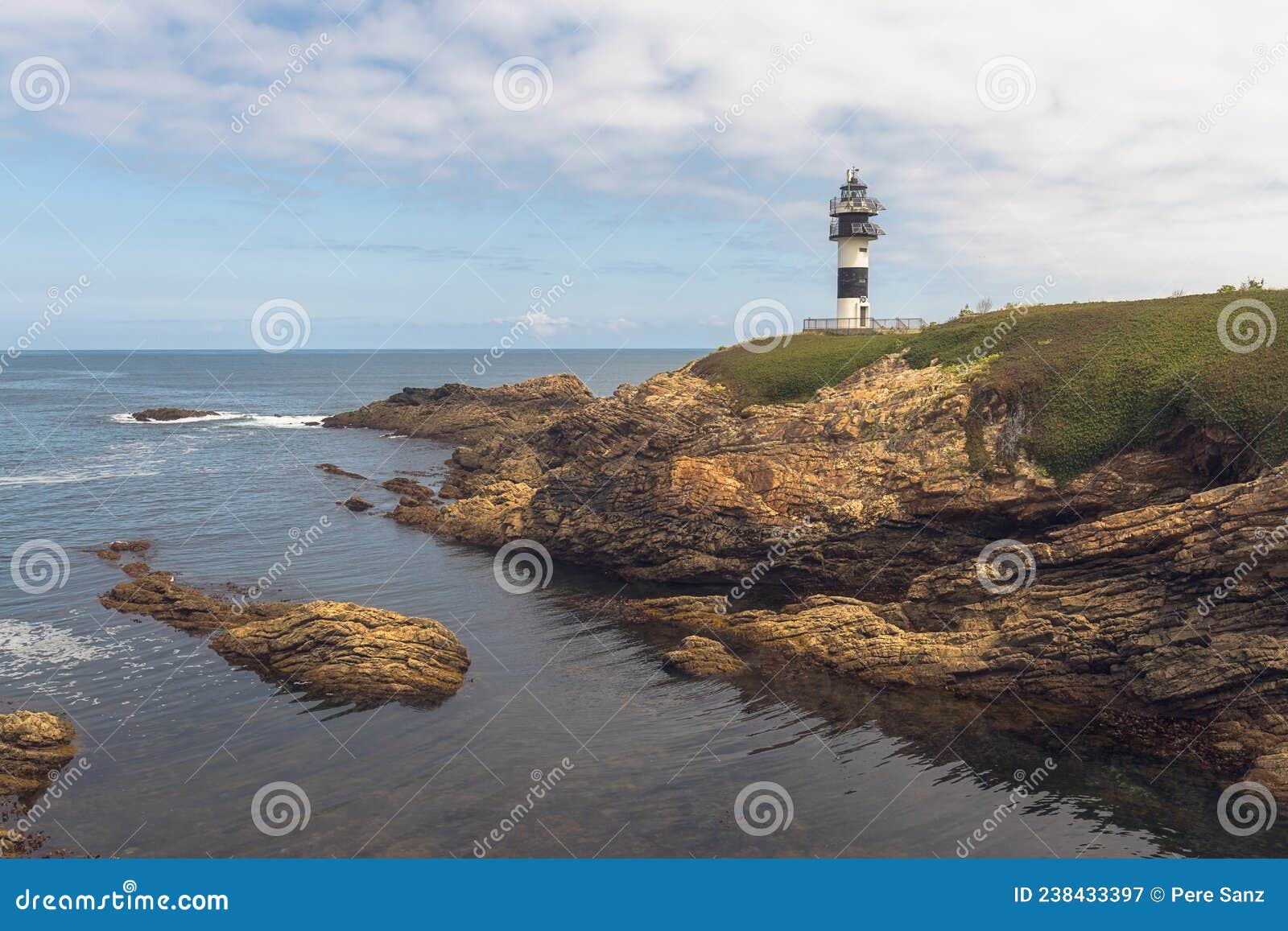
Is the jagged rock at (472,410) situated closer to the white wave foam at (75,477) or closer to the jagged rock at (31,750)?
the white wave foam at (75,477)

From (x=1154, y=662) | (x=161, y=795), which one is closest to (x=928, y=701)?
(x=1154, y=662)

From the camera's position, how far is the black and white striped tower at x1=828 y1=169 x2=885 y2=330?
56.7 metres

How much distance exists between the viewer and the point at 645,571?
3738 centimetres

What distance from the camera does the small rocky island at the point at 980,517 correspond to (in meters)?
23.6

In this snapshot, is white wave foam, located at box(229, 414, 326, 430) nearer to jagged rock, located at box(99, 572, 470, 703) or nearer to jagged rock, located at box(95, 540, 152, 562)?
jagged rock, located at box(95, 540, 152, 562)

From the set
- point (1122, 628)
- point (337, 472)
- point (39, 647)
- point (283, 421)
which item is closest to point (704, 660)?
point (1122, 628)

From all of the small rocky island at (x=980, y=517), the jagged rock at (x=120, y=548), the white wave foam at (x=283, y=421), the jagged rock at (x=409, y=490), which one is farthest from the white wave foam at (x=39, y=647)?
the white wave foam at (x=283, y=421)

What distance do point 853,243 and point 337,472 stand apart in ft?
138

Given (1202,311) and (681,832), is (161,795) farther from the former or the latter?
(1202,311)

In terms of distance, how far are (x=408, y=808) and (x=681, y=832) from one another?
6.32 metres

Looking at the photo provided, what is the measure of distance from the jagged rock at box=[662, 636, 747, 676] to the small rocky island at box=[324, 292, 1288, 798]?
0.22ft

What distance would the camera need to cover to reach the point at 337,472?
66.2m

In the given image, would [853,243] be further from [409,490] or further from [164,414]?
[164,414]

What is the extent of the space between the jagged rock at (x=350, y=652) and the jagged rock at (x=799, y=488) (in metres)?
12.1
